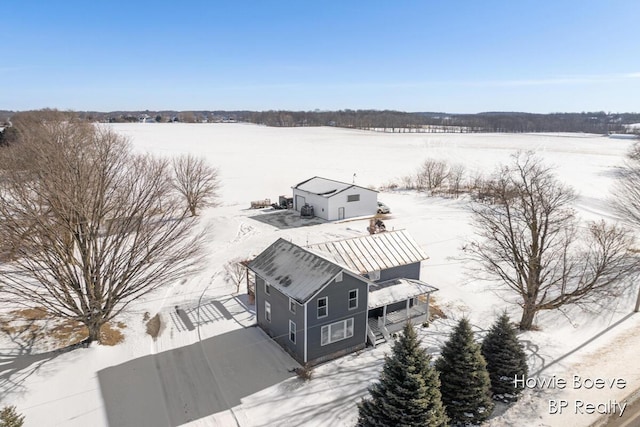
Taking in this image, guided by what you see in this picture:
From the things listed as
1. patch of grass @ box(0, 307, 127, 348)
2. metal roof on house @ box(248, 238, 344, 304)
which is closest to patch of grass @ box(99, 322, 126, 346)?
patch of grass @ box(0, 307, 127, 348)

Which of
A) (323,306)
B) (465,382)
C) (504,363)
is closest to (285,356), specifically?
(323,306)

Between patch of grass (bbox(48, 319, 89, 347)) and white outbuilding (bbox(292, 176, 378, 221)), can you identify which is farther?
white outbuilding (bbox(292, 176, 378, 221))

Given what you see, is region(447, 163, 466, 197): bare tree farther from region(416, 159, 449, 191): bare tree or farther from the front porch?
the front porch

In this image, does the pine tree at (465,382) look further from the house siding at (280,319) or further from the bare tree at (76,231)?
the bare tree at (76,231)

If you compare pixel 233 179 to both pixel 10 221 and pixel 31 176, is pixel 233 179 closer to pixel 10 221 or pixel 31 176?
pixel 31 176

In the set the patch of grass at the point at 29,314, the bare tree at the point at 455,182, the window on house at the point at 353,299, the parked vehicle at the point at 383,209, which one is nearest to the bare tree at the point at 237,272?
the window on house at the point at 353,299

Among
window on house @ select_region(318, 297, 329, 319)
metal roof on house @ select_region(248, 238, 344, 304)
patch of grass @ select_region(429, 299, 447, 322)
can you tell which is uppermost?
metal roof on house @ select_region(248, 238, 344, 304)

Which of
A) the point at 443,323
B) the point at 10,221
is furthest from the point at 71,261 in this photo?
the point at 443,323
